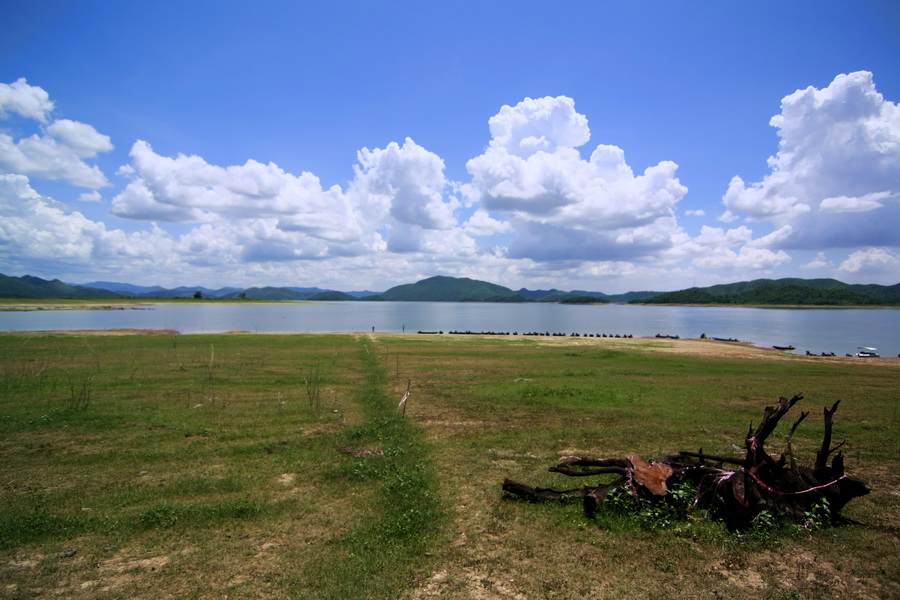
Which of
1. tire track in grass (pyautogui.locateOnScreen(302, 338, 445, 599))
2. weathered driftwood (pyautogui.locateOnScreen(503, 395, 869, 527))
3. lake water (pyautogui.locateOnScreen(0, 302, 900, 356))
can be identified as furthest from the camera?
lake water (pyautogui.locateOnScreen(0, 302, 900, 356))

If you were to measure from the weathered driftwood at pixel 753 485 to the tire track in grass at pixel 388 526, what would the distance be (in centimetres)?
172

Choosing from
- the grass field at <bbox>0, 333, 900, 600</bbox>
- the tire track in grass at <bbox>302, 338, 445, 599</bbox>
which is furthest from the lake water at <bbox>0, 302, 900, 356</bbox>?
the tire track in grass at <bbox>302, 338, 445, 599</bbox>

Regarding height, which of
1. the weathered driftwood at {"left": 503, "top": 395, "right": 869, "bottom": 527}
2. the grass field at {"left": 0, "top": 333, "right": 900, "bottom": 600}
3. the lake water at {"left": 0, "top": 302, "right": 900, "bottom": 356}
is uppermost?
the weathered driftwood at {"left": 503, "top": 395, "right": 869, "bottom": 527}

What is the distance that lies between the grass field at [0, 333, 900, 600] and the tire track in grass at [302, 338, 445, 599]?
0.04m

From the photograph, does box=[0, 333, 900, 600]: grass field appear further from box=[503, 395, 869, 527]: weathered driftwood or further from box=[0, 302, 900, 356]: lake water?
box=[0, 302, 900, 356]: lake water

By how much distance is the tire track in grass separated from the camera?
5.55 meters

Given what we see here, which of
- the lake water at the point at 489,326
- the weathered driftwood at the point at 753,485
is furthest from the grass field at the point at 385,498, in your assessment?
the lake water at the point at 489,326

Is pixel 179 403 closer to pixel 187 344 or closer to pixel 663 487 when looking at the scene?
pixel 663 487

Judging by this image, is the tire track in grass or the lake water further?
the lake water

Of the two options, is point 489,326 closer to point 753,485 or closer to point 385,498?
point 385,498

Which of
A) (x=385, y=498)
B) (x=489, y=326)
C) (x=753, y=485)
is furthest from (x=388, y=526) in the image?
(x=489, y=326)

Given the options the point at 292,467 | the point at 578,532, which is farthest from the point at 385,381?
the point at 578,532

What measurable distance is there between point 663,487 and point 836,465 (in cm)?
252

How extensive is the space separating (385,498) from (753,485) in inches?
230
